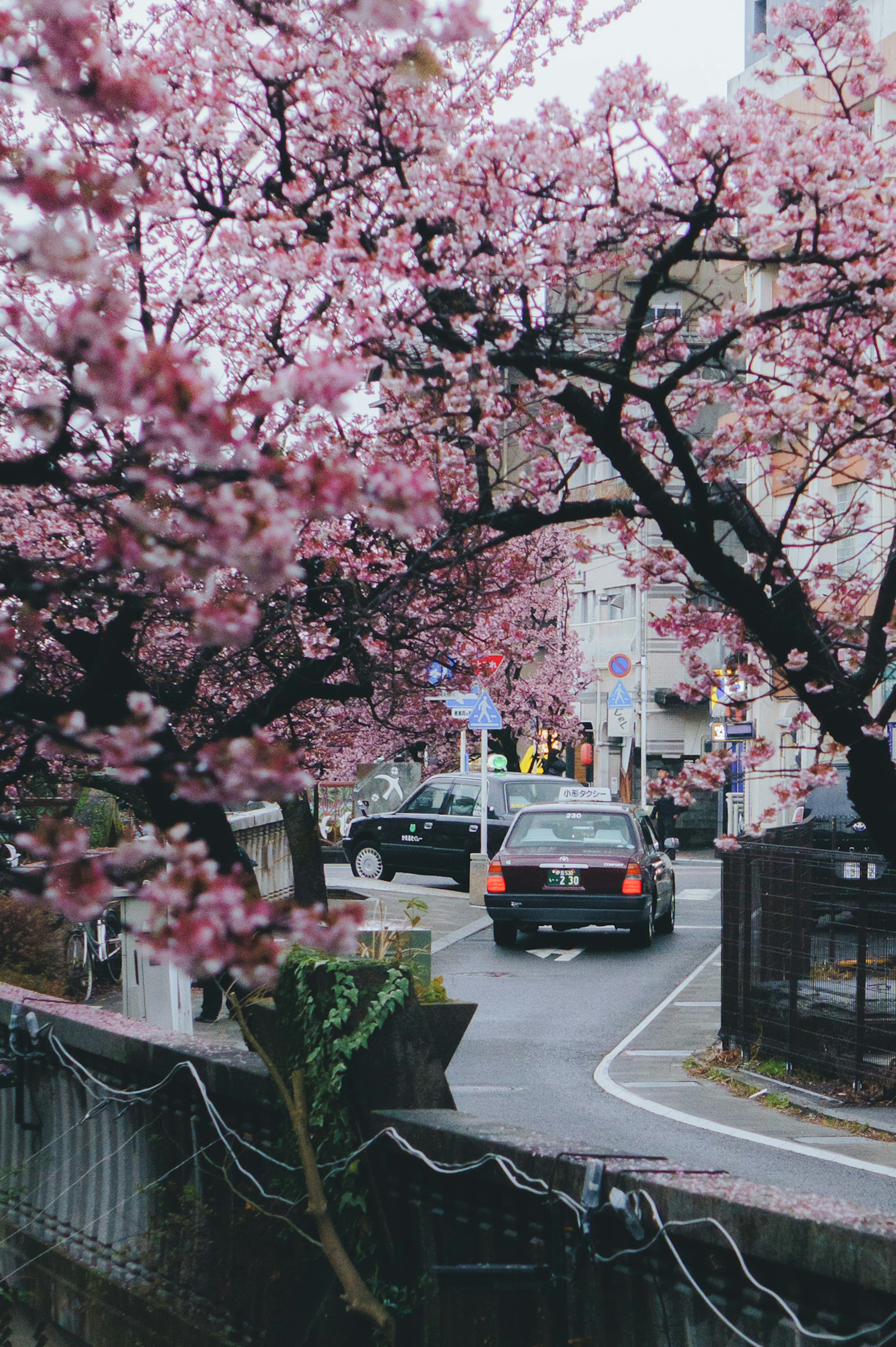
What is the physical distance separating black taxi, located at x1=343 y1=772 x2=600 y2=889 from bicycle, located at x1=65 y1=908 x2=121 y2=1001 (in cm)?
1110

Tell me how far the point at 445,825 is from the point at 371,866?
1840 mm

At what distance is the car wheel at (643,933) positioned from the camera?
19484 mm

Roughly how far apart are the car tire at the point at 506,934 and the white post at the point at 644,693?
21811 mm

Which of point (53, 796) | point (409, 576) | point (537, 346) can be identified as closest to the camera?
point (537, 346)

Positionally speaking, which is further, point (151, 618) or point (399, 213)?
point (399, 213)

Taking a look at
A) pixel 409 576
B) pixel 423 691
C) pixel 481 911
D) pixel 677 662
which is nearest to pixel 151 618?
pixel 409 576

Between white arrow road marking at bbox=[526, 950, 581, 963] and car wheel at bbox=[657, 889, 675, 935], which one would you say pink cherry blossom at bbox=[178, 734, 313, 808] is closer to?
white arrow road marking at bbox=[526, 950, 581, 963]

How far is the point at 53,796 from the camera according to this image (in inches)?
444

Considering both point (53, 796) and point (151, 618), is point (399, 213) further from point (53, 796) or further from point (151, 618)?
point (53, 796)

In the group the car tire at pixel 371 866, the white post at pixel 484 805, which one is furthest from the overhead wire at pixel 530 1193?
the car tire at pixel 371 866

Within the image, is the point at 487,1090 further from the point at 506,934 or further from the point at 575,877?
the point at 506,934

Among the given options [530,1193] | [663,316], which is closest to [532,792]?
[663,316]

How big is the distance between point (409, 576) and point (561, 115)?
2.38 m

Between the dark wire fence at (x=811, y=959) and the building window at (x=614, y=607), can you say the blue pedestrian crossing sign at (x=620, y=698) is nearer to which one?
the building window at (x=614, y=607)
